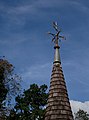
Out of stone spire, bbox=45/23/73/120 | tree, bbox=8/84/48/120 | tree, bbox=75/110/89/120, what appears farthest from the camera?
tree, bbox=75/110/89/120

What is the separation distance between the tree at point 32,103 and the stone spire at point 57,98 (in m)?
22.9

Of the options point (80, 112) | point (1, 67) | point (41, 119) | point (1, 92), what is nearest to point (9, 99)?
point (1, 92)

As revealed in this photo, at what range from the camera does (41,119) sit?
120 ft

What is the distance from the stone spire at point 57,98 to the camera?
13.2 meters

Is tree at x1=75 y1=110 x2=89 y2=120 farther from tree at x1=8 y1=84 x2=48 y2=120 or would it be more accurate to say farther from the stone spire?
the stone spire

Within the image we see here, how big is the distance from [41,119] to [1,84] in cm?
1118

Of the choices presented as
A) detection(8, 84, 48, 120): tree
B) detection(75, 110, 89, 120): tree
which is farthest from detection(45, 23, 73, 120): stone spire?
detection(75, 110, 89, 120): tree

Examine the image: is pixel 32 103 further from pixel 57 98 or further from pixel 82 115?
pixel 57 98

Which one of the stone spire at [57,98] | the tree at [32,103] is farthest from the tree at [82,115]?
the stone spire at [57,98]

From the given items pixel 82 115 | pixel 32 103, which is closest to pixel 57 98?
pixel 32 103

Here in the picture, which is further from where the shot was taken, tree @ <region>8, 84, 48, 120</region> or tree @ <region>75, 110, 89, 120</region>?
tree @ <region>75, 110, 89, 120</region>

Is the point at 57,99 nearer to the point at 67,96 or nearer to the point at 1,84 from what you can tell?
the point at 67,96

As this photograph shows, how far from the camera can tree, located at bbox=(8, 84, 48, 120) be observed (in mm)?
37312

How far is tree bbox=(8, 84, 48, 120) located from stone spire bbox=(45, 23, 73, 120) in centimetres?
2286
